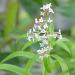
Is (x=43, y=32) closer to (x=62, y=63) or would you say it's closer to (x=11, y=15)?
(x=62, y=63)

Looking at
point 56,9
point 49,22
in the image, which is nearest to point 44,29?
point 49,22

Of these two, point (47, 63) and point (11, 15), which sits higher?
point (11, 15)

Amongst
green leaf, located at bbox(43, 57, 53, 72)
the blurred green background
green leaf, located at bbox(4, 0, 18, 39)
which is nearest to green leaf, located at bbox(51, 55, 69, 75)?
green leaf, located at bbox(43, 57, 53, 72)

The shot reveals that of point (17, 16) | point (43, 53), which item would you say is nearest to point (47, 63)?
point (43, 53)

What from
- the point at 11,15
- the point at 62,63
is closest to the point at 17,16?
the point at 11,15

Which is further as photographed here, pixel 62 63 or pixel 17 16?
pixel 17 16

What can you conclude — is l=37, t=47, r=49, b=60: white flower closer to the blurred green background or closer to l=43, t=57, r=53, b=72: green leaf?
l=43, t=57, r=53, b=72: green leaf

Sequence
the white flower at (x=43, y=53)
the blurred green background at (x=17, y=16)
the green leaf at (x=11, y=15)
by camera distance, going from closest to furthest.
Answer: the white flower at (x=43, y=53) → the blurred green background at (x=17, y=16) → the green leaf at (x=11, y=15)

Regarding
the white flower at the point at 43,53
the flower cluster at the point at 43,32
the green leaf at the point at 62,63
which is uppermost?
the flower cluster at the point at 43,32

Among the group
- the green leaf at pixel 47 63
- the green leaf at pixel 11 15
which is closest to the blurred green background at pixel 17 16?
the green leaf at pixel 11 15

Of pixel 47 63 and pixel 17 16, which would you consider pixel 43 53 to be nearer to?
pixel 47 63

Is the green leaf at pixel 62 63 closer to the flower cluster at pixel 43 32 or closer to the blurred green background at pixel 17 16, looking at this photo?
the flower cluster at pixel 43 32
